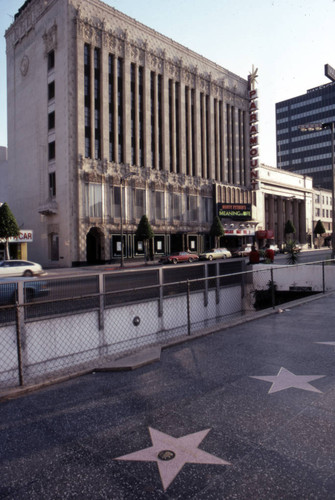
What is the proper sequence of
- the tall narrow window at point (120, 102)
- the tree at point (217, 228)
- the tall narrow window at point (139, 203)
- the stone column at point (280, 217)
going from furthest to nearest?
1. the stone column at point (280, 217)
2. the tree at point (217, 228)
3. the tall narrow window at point (139, 203)
4. the tall narrow window at point (120, 102)

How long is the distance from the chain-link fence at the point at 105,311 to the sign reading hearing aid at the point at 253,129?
4264 centimetres

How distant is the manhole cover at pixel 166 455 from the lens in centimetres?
351

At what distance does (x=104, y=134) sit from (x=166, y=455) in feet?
126

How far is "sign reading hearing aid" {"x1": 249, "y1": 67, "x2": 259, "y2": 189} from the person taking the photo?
56.8 m

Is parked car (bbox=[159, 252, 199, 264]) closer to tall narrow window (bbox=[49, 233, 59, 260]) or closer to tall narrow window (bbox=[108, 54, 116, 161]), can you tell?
tall narrow window (bbox=[49, 233, 59, 260])

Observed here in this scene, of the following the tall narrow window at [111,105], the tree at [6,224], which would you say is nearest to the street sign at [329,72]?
the tall narrow window at [111,105]

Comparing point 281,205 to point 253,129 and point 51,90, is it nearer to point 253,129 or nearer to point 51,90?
point 253,129

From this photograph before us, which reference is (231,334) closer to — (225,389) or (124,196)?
(225,389)

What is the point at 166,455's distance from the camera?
11.7 ft

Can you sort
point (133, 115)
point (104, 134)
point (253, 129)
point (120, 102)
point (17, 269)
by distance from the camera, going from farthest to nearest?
1. point (253, 129)
2. point (133, 115)
3. point (120, 102)
4. point (104, 134)
5. point (17, 269)

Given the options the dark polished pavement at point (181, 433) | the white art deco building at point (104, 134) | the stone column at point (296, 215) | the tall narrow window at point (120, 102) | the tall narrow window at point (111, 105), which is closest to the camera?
the dark polished pavement at point (181, 433)

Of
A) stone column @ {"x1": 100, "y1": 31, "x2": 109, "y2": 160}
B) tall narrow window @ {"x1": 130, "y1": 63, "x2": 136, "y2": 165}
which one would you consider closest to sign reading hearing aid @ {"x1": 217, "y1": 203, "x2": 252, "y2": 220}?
tall narrow window @ {"x1": 130, "y1": 63, "x2": 136, "y2": 165}

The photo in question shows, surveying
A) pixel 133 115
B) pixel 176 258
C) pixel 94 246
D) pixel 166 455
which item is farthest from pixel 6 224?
pixel 166 455

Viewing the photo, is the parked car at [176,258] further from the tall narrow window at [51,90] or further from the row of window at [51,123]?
the tall narrow window at [51,90]
